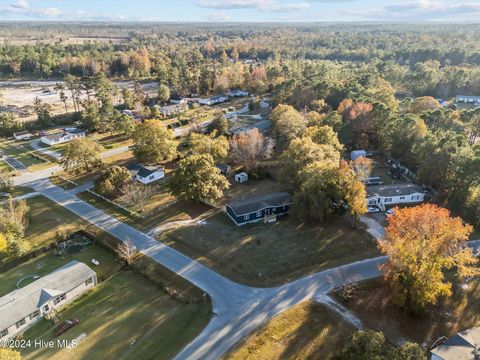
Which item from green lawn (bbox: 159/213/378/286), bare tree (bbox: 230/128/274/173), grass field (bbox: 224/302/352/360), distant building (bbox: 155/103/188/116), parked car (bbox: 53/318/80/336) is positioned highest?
bare tree (bbox: 230/128/274/173)

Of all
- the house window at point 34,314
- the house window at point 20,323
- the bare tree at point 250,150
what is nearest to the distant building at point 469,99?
the bare tree at point 250,150

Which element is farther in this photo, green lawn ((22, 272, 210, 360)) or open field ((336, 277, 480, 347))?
open field ((336, 277, 480, 347))

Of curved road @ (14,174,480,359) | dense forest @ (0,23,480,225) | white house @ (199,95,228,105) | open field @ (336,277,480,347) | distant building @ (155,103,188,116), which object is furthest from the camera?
white house @ (199,95,228,105)

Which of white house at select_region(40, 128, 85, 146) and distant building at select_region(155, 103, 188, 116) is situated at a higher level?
distant building at select_region(155, 103, 188, 116)

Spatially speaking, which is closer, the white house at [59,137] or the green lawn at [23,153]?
the green lawn at [23,153]

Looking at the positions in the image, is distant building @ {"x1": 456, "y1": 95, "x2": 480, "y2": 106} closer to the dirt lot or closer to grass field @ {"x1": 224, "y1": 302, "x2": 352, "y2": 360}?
grass field @ {"x1": 224, "y1": 302, "x2": 352, "y2": 360}

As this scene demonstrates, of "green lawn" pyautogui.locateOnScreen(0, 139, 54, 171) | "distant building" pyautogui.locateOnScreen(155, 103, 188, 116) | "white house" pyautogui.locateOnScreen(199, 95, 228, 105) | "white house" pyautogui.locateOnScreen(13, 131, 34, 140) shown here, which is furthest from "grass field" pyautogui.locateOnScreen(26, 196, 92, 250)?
"white house" pyautogui.locateOnScreen(199, 95, 228, 105)

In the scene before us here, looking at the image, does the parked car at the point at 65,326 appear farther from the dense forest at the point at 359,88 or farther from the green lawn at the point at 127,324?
the dense forest at the point at 359,88
